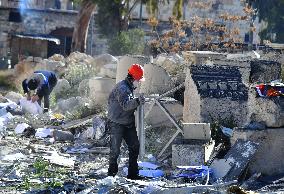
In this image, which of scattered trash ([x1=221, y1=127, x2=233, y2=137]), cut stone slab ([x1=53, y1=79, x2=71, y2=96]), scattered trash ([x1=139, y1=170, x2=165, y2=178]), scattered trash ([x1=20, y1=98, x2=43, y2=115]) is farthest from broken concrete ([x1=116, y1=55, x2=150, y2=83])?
scattered trash ([x1=139, y1=170, x2=165, y2=178])

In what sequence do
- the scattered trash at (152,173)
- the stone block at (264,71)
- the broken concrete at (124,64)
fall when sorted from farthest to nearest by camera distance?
the broken concrete at (124,64) < the stone block at (264,71) < the scattered trash at (152,173)

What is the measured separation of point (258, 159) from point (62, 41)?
27.3 metres

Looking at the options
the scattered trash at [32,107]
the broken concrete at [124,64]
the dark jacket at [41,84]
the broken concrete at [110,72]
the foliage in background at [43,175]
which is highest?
the broken concrete at [124,64]

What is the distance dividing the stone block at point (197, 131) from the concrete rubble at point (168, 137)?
0.6 inches

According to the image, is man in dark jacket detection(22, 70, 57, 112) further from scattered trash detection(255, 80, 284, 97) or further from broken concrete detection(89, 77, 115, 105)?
scattered trash detection(255, 80, 284, 97)

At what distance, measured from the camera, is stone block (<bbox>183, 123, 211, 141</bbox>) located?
9.55m

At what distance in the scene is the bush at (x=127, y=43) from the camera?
2914 centimetres

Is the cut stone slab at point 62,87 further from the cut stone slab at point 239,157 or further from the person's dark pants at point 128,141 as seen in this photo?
the cut stone slab at point 239,157

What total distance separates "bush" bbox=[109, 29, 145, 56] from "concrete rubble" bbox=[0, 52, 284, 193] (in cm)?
1361

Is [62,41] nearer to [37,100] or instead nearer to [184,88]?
[37,100]

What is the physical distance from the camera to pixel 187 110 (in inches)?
428

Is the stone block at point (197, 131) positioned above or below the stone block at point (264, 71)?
below

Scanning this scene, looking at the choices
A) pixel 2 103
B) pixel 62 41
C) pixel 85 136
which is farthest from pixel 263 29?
pixel 85 136

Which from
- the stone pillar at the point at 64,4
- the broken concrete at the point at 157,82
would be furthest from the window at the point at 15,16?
the broken concrete at the point at 157,82
